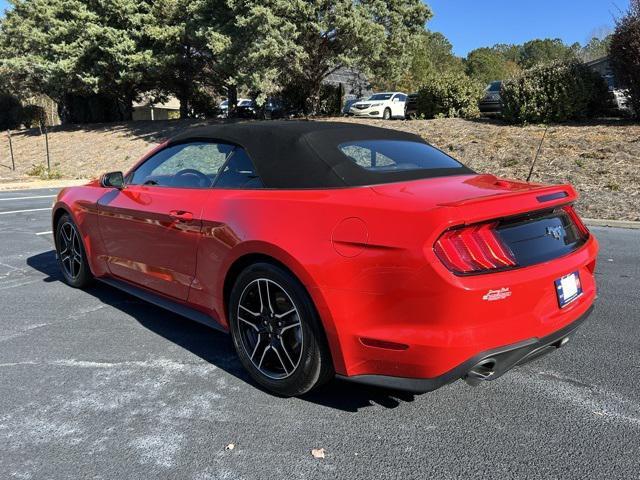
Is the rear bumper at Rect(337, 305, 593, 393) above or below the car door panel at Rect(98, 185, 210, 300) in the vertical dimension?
below

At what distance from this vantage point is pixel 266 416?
2990mm

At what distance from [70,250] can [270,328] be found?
3.02 m

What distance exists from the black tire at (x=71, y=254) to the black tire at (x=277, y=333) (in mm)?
2379

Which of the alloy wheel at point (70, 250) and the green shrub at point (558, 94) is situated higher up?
the green shrub at point (558, 94)

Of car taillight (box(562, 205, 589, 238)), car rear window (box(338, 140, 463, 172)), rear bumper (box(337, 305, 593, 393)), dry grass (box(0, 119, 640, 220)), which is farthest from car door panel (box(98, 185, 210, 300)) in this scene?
dry grass (box(0, 119, 640, 220))

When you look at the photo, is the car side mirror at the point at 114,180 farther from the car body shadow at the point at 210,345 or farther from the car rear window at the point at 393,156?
the car rear window at the point at 393,156

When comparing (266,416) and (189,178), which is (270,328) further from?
(189,178)

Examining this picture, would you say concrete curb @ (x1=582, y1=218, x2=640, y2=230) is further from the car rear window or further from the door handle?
the door handle

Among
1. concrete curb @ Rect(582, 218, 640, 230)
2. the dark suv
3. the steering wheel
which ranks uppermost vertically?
the dark suv

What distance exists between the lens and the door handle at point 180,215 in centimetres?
359

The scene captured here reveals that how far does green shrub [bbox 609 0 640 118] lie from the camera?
14.0 m

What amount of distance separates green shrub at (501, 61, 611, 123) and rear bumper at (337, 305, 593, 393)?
1401 cm

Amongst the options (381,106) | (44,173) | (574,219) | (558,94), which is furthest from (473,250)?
(381,106)

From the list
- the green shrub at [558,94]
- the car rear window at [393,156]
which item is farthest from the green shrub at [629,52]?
the car rear window at [393,156]
